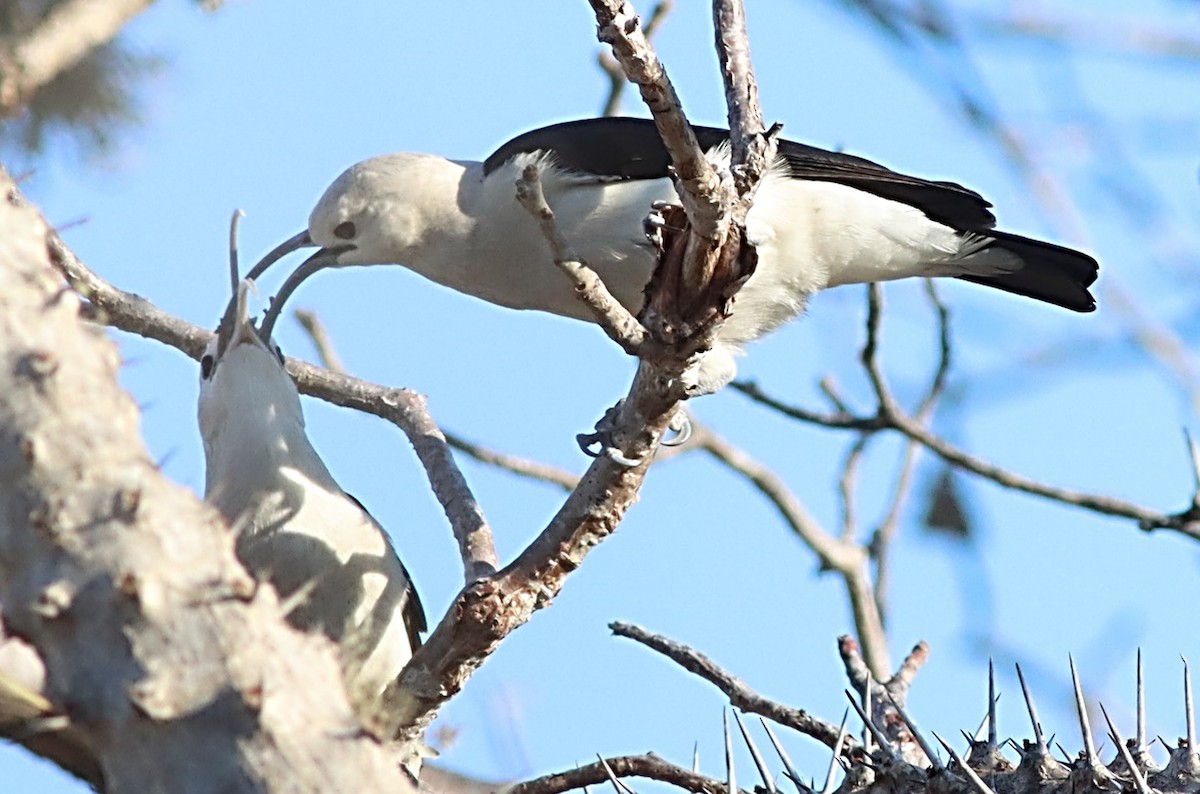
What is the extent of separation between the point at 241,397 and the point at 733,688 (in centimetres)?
181

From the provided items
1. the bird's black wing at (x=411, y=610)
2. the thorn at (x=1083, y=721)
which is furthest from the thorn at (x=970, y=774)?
the bird's black wing at (x=411, y=610)

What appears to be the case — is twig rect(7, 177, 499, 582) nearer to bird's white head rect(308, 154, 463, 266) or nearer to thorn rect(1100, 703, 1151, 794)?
bird's white head rect(308, 154, 463, 266)

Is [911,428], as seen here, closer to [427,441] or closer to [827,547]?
[827,547]

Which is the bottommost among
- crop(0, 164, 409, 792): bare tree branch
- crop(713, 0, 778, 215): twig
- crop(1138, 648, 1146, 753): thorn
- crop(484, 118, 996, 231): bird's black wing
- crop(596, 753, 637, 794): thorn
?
crop(0, 164, 409, 792): bare tree branch

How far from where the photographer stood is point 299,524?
432cm

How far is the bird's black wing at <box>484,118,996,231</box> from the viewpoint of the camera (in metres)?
5.29

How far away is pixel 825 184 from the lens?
561 cm

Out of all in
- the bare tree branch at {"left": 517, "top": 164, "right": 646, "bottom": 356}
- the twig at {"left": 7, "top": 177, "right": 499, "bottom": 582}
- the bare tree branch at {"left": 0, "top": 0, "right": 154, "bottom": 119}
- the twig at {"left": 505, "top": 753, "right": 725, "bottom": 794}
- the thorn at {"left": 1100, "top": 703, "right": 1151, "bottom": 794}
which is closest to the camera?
the thorn at {"left": 1100, "top": 703, "right": 1151, "bottom": 794}

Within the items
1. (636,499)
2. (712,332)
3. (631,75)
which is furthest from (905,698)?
(631,75)

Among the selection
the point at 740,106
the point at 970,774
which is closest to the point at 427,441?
the point at 740,106

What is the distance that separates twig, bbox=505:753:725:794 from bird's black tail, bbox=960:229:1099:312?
9.77ft

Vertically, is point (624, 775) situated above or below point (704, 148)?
below

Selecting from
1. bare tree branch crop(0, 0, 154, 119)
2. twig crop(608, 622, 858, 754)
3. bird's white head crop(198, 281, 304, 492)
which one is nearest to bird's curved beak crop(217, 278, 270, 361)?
bird's white head crop(198, 281, 304, 492)

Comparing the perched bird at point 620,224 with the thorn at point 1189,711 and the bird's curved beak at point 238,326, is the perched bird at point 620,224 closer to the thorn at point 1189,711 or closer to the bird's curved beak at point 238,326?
the bird's curved beak at point 238,326
